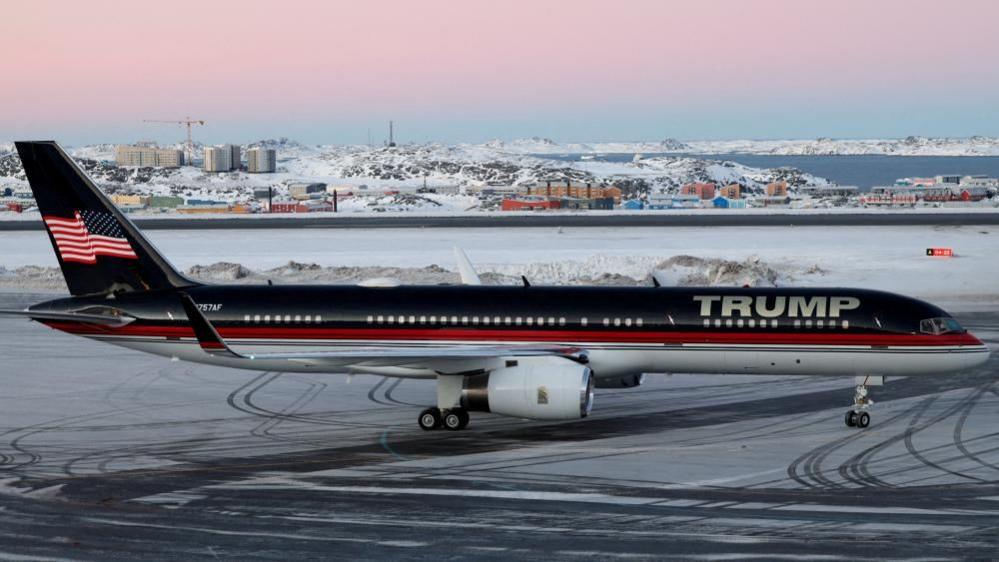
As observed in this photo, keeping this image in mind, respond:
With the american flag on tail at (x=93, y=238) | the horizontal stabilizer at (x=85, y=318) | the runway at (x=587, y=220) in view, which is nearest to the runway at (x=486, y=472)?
the horizontal stabilizer at (x=85, y=318)

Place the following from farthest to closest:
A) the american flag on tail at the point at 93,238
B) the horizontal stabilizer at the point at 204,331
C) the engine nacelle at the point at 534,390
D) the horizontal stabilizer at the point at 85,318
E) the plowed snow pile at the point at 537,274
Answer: the plowed snow pile at the point at 537,274, the american flag on tail at the point at 93,238, the horizontal stabilizer at the point at 85,318, the engine nacelle at the point at 534,390, the horizontal stabilizer at the point at 204,331

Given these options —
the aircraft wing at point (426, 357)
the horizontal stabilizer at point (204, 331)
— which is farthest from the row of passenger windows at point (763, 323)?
the horizontal stabilizer at point (204, 331)

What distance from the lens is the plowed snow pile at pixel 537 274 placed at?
6662cm

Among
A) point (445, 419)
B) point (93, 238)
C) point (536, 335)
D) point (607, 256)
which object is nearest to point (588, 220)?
point (607, 256)

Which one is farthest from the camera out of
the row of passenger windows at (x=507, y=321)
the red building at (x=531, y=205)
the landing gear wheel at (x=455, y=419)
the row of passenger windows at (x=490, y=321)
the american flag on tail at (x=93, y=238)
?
the red building at (x=531, y=205)

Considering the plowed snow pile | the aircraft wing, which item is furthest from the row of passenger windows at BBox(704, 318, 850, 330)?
the plowed snow pile

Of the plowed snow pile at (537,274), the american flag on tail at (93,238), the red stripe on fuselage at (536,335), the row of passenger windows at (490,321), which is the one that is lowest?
the plowed snow pile at (537,274)

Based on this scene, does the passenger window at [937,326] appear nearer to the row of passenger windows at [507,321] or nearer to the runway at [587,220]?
the row of passenger windows at [507,321]

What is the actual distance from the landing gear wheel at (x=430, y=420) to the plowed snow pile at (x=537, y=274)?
3191 centimetres

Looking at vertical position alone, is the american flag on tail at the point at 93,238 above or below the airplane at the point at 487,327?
above

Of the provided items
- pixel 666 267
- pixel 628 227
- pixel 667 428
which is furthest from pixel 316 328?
pixel 628 227

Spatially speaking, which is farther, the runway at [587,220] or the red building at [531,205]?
the red building at [531,205]

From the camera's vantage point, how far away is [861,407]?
35.0 metres

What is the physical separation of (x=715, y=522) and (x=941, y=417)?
1450 cm
